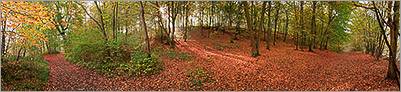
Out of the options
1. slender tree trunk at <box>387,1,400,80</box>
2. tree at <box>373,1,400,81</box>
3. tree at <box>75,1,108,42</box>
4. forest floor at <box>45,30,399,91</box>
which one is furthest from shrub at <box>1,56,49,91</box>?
slender tree trunk at <box>387,1,400,80</box>

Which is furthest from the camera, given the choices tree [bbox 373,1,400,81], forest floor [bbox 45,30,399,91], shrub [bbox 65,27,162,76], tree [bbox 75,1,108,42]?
tree [bbox 75,1,108,42]

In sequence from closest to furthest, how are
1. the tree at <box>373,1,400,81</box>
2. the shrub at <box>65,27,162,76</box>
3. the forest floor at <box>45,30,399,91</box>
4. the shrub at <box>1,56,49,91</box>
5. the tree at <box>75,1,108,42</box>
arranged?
1. the tree at <box>373,1,400,81</box>
2. the shrub at <box>1,56,49,91</box>
3. the forest floor at <box>45,30,399,91</box>
4. the shrub at <box>65,27,162,76</box>
5. the tree at <box>75,1,108,42</box>

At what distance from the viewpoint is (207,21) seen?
571 inches

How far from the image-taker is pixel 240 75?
809cm

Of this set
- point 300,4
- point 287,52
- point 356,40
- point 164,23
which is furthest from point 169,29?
point 356,40

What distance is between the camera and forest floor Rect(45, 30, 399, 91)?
7316 mm

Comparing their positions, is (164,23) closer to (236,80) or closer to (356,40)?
(236,80)

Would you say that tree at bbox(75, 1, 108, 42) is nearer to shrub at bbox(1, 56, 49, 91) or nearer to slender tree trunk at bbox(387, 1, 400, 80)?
shrub at bbox(1, 56, 49, 91)

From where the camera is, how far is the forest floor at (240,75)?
732cm

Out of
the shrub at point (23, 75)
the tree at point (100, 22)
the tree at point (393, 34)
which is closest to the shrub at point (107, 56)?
the tree at point (100, 22)

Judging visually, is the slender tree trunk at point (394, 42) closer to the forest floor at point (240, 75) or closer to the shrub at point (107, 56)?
the forest floor at point (240, 75)

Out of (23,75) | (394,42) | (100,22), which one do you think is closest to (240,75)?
(394,42)

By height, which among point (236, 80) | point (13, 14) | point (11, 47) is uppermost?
point (13, 14)

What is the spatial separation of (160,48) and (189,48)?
2.80 feet
